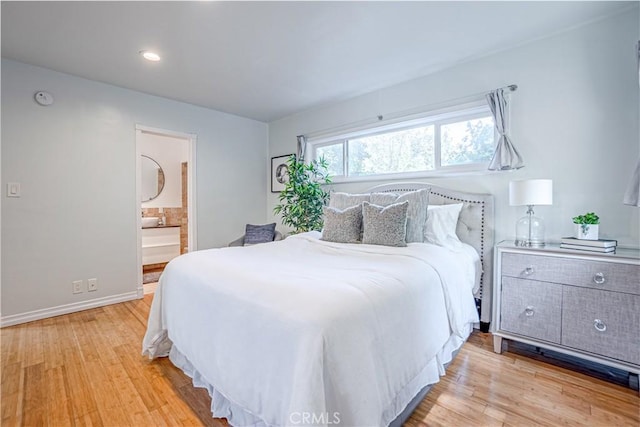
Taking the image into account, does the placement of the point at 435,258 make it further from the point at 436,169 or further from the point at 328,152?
the point at 328,152

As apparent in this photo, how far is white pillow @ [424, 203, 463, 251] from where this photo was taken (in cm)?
246

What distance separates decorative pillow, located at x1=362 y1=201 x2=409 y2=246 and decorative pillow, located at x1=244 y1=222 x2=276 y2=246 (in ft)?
6.38

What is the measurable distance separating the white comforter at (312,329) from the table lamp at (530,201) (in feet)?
2.16

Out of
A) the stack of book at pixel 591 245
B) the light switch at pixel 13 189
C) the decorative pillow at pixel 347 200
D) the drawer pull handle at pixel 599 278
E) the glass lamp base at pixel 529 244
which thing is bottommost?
the drawer pull handle at pixel 599 278

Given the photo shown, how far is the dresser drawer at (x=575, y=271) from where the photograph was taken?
1734 millimetres

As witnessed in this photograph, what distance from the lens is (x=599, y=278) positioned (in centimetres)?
182

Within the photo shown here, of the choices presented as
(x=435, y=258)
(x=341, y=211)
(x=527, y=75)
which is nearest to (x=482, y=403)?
(x=435, y=258)

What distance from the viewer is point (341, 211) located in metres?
2.76

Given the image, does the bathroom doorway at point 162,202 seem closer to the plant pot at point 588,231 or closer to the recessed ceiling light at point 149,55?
the recessed ceiling light at point 149,55

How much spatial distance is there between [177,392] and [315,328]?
1254 millimetres

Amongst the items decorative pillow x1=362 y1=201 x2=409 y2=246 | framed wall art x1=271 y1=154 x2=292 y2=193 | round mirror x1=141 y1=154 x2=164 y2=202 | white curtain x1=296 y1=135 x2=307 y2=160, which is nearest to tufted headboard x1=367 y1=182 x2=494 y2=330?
decorative pillow x1=362 y1=201 x2=409 y2=246

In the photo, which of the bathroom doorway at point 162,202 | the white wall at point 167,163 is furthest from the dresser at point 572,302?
the white wall at point 167,163

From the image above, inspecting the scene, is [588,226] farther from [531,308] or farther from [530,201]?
[531,308]

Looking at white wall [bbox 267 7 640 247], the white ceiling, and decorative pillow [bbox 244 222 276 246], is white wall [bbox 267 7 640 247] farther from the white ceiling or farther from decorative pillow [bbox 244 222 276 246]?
decorative pillow [bbox 244 222 276 246]
